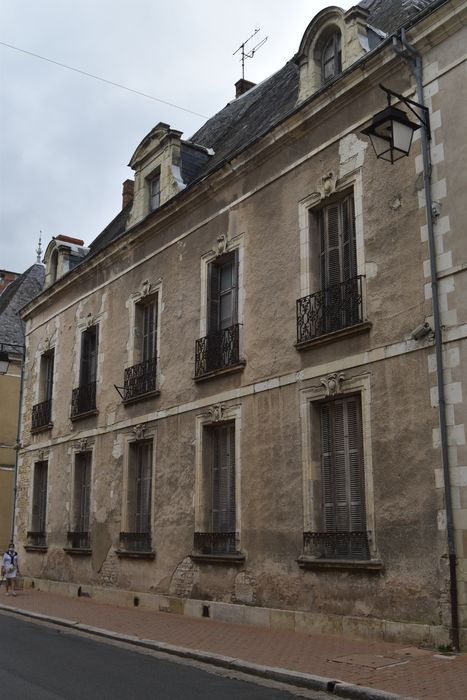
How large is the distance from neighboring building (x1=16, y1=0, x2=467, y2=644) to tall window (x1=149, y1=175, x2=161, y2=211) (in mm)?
48

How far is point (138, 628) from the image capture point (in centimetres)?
1115

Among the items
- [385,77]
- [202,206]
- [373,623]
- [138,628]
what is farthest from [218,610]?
[385,77]

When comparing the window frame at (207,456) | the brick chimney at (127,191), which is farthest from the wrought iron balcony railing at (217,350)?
the brick chimney at (127,191)

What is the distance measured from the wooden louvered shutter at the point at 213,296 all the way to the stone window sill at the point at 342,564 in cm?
461

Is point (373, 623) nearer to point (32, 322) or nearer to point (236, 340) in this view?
point (236, 340)

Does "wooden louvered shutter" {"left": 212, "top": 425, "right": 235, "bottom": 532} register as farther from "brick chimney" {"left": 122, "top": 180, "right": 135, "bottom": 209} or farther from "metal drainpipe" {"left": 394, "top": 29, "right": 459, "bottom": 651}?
"brick chimney" {"left": 122, "top": 180, "right": 135, "bottom": 209}

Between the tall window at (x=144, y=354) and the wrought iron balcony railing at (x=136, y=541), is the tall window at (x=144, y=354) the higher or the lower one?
the higher one

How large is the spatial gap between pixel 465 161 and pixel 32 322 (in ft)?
49.0

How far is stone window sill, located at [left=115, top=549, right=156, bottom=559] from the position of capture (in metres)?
13.9

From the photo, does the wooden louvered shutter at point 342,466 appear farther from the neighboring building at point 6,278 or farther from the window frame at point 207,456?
the neighboring building at point 6,278

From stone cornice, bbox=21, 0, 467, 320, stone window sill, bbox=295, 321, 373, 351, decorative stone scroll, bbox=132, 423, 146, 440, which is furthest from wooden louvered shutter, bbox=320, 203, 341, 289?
decorative stone scroll, bbox=132, 423, 146, 440

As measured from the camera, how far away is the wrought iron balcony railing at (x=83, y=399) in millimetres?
17188

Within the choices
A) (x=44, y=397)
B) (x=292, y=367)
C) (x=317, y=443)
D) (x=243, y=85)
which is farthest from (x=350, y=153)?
(x=44, y=397)

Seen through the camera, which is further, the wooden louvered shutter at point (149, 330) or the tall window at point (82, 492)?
the tall window at point (82, 492)
